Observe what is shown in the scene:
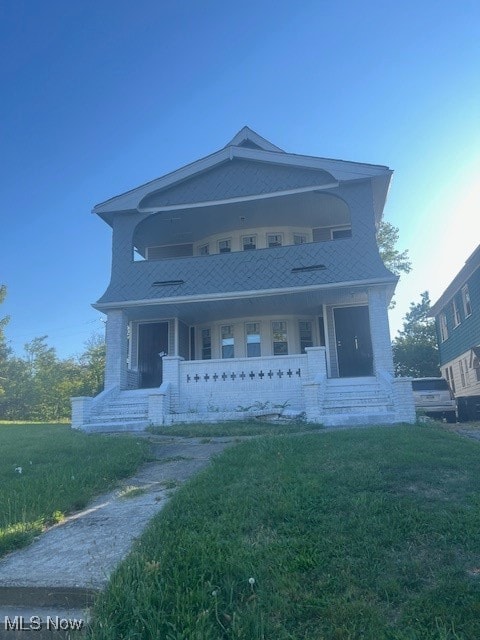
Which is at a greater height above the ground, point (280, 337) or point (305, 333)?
point (305, 333)

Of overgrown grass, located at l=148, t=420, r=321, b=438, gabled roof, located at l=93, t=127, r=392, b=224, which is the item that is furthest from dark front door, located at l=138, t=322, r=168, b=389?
overgrown grass, located at l=148, t=420, r=321, b=438

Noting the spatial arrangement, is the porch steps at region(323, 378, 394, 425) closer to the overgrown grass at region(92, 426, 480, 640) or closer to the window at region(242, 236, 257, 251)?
the overgrown grass at region(92, 426, 480, 640)

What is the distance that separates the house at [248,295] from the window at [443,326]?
1214 cm

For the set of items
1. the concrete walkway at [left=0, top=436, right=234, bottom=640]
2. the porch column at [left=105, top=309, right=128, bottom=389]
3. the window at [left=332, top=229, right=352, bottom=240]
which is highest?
the window at [left=332, top=229, right=352, bottom=240]

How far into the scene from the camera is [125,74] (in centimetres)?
1295

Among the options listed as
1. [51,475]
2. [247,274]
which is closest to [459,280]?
[247,274]

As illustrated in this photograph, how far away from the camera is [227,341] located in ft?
58.0

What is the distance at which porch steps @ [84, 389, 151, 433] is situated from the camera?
1254 cm

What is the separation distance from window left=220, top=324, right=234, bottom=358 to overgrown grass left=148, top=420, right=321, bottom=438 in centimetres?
542

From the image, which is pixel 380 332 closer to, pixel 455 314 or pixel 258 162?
pixel 258 162

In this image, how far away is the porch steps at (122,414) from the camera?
12.5 meters

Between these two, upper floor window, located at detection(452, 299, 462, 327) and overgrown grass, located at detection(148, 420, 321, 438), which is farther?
upper floor window, located at detection(452, 299, 462, 327)

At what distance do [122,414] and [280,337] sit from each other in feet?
20.2

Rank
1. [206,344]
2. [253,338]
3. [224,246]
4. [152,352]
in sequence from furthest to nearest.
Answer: [206,344] < [224,246] < [152,352] < [253,338]
